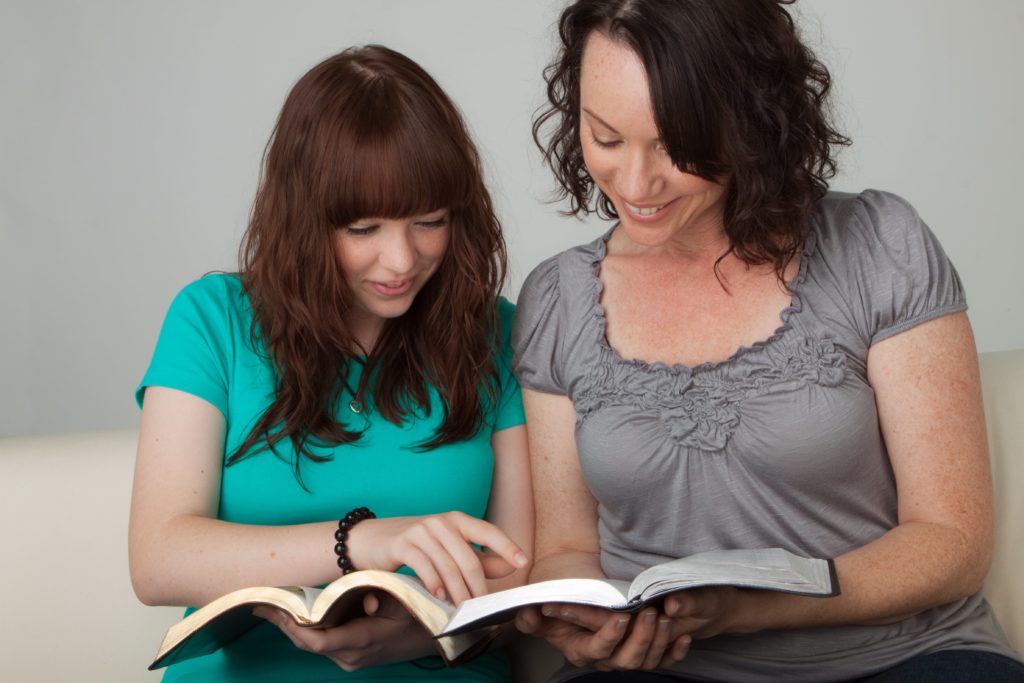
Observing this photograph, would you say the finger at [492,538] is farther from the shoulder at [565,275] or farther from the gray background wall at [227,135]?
the gray background wall at [227,135]

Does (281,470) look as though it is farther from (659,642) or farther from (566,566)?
(659,642)

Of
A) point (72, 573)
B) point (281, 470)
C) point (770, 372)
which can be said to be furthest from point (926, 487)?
point (72, 573)

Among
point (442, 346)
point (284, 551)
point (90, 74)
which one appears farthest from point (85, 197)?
point (284, 551)

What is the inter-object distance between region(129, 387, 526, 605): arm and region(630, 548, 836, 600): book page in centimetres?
26

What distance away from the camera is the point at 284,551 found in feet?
6.03

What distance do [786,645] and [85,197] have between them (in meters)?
2.67

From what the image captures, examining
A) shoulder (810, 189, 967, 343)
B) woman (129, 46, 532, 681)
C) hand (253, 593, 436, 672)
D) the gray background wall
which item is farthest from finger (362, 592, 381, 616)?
the gray background wall

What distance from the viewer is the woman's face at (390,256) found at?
195cm

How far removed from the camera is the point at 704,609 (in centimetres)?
152

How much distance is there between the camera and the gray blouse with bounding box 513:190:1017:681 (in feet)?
6.07

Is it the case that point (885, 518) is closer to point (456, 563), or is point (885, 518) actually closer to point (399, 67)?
point (456, 563)

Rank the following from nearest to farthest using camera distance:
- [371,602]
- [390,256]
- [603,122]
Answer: [371,602], [603,122], [390,256]

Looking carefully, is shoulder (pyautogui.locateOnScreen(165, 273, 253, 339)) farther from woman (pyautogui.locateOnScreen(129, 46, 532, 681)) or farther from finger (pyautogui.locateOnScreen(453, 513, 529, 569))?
finger (pyautogui.locateOnScreen(453, 513, 529, 569))

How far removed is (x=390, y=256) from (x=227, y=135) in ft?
6.31
